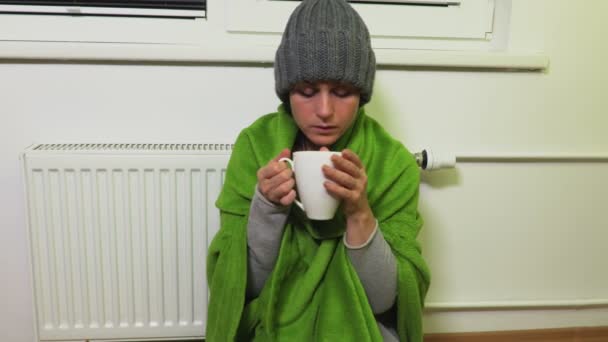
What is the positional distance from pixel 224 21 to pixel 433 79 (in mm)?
501

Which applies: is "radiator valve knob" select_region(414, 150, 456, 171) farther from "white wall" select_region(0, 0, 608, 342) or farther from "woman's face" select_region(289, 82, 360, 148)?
"woman's face" select_region(289, 82, 360, 148)

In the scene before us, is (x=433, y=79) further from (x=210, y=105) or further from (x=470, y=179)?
(x=210, y=105)

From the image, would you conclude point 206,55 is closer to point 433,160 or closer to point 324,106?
point 324,106

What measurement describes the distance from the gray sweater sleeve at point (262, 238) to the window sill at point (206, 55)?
412 millimetres

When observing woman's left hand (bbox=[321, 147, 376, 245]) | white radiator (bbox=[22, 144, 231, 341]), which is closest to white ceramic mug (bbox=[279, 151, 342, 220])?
woman's left hand (bbox=[321, 147, 376, 245])

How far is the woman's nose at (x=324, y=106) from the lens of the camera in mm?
810

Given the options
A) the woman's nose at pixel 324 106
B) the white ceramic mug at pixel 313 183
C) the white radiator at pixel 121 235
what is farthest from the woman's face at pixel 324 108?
the white radiator at pixel 121 235

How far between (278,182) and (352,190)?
0.36ft

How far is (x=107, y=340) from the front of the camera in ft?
3.89

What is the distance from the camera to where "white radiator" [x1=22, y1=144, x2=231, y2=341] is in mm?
1066

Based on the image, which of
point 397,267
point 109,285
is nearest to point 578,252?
point 397,267

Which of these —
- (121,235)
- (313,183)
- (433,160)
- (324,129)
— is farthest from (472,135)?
(121,235)

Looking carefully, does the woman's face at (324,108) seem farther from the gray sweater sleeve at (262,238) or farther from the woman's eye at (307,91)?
the gray sweater sleeve at (262,238)

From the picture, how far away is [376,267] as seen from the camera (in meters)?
0.84
